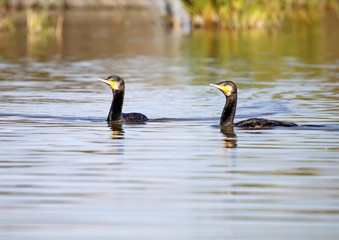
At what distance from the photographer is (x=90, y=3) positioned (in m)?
63.6

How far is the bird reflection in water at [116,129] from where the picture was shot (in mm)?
13164

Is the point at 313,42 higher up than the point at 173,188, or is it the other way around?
the point at 173,188

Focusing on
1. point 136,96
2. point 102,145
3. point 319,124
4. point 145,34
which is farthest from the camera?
point 145,34

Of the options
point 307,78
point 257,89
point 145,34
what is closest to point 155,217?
point 257,89

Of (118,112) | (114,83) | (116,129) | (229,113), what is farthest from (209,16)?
(116,129)

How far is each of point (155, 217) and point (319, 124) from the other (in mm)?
7249

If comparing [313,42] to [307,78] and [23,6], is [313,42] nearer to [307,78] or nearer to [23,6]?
[307,78]

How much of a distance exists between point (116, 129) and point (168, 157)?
344cm

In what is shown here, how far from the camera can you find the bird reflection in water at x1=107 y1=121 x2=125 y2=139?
1316cm

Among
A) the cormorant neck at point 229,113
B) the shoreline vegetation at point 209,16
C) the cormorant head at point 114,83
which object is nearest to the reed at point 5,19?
the shoreline vegetation at point 209,16

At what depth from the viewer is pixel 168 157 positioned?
10789mm

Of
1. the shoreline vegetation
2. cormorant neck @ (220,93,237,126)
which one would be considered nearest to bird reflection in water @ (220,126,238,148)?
cormorant neck @ (220,93,237,126)

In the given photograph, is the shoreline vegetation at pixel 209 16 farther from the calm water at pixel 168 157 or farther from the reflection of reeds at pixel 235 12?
the calm water at pixel 168 157

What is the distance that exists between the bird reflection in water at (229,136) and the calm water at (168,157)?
1.1 inches
